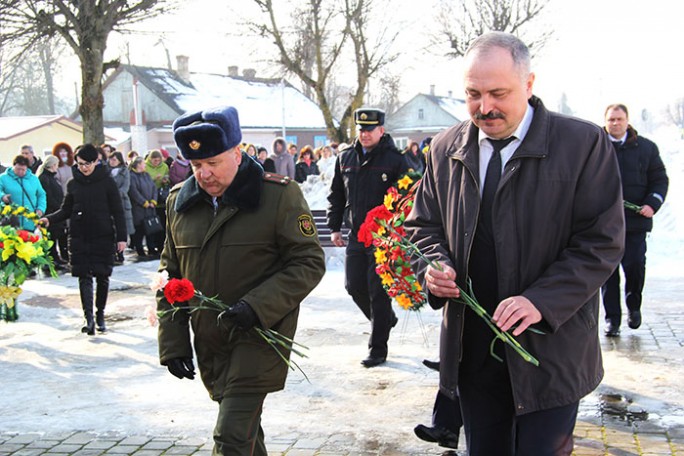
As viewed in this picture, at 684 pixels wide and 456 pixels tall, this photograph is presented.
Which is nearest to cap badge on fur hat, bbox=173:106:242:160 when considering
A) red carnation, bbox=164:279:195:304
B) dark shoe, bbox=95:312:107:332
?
red carnation, bbox=164:279:195:304

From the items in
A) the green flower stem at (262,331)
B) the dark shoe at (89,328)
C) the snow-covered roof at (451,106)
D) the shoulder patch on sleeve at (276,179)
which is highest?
the snow-covered roof at (451,106)

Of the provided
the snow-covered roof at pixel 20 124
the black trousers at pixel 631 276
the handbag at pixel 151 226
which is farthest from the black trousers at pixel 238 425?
the snow-covered roof at pixel 20 124

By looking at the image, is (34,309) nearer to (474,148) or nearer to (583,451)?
(583,451)

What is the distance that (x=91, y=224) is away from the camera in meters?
9.12

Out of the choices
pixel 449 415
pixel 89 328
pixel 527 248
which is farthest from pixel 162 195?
pixel 527 248

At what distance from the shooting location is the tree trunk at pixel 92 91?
2027cm

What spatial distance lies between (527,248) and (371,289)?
4.36 m

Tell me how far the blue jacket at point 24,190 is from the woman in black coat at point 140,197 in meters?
2.93

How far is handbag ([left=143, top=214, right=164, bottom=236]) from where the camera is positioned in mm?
15711

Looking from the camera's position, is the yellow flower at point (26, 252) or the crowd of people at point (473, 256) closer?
the crowd of people at point (473, 256)

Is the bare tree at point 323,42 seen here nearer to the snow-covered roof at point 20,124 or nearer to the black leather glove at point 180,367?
the snow-covered roof at point 20,124

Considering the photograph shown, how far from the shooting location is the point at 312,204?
19.9 meters

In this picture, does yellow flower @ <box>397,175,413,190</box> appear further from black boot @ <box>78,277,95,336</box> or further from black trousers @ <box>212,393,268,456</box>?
black boot @ <box>78,277,95,336</box>

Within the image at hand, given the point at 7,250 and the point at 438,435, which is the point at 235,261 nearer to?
the point at 438,435
